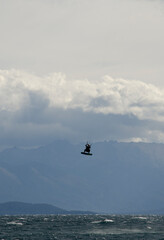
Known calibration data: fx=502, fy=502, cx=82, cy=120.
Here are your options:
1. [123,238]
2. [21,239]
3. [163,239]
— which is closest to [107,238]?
[123,238]

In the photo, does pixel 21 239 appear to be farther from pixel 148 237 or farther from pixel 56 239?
pixel 148 237

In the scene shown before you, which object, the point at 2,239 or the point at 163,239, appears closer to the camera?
the point at 2,239

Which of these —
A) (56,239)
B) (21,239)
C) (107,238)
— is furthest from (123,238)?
(21,239)

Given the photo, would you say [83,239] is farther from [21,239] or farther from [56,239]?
[21,239]

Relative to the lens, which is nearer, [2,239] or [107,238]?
[2,239]

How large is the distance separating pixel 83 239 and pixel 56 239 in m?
7.46

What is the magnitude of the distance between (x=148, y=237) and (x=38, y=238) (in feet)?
102

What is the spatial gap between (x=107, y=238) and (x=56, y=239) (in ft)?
51.9

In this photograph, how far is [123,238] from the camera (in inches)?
5438

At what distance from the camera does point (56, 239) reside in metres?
131

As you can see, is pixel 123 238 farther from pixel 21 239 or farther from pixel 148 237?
pixel 21 239

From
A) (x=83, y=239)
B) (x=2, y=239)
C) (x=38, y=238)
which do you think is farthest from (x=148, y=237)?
(x=2, y=239)

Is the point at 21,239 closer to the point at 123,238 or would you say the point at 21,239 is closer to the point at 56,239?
the point at 56,239

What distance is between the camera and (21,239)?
426 feet
